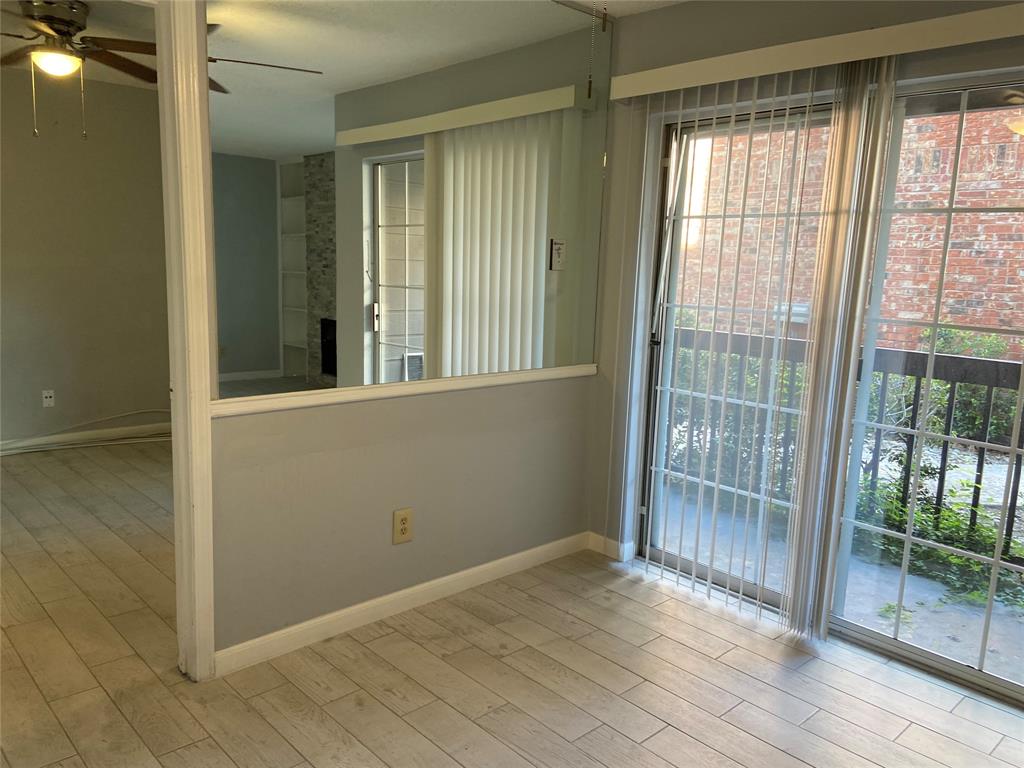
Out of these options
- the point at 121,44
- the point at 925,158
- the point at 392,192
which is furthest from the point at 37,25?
the point at 925,158

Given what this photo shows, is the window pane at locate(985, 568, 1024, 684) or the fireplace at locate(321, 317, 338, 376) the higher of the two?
the fireplace at locate(321, 317, 338, 376)

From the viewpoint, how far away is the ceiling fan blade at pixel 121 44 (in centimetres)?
325

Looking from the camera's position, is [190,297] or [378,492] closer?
[190,297]

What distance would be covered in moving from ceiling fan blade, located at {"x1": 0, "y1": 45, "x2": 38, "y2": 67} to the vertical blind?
291 cm

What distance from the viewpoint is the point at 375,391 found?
2674mm

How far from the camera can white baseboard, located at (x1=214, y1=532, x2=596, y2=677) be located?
2.45 metres

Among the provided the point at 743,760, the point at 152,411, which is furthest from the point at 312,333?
the point at 152,411

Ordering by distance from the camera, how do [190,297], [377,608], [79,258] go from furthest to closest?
[79,258]
[377,608]
[190,297]

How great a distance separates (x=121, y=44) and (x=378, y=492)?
239 cm

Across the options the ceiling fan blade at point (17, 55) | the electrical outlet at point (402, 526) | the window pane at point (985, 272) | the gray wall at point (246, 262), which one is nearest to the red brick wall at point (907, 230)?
the window pane at point (985, 272)

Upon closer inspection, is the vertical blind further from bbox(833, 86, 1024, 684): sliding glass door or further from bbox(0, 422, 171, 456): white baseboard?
bbox(0, 422, 171, 456): white baseboard

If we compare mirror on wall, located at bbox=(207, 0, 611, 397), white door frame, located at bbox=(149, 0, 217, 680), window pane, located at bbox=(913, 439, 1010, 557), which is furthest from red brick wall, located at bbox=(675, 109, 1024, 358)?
white door frame, located at bbox=(149, 0, 217, 680)

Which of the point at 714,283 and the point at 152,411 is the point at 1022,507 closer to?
the point at 714,283

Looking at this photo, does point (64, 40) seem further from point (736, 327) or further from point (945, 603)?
point (945, 603)
